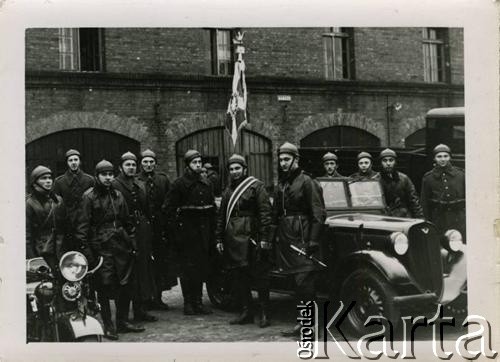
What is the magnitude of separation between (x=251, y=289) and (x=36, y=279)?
1.73m

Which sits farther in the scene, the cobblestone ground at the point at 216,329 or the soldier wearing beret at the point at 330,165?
the soldier wearing beret at the point at 330,165

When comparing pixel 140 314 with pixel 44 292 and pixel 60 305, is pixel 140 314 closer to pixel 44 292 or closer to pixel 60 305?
pixel 60 305

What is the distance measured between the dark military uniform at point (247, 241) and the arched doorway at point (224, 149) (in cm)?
19

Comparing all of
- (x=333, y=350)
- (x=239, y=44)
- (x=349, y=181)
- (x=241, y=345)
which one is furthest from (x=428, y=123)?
(x=241, y=345)

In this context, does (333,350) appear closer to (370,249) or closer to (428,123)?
(370,249)

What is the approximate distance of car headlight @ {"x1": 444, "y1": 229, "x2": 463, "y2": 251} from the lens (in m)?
4.86

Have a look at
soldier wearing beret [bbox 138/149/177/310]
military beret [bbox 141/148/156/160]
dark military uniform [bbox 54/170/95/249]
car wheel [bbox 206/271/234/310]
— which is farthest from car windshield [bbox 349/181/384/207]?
dark military uniform [bbox 54/170/95/249]

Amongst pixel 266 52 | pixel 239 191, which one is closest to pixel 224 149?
pixel 239 191

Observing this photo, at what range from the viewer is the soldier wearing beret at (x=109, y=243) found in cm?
491

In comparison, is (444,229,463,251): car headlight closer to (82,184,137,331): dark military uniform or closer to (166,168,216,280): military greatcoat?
(166,168,216,280): military greatcoat

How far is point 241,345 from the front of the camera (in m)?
4.79

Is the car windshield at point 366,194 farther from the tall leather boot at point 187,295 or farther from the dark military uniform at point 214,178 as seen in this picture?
the tall leather boot at point 187,295

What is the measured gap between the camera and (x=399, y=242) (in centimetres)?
473

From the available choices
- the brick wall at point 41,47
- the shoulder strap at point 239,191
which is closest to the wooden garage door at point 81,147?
the brick wall at point 41,47
